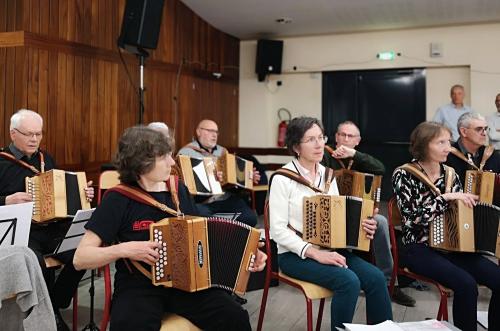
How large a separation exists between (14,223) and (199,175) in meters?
1.52

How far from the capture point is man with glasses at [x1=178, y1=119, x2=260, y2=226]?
3.48 metres

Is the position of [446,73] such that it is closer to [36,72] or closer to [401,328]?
[36,72]

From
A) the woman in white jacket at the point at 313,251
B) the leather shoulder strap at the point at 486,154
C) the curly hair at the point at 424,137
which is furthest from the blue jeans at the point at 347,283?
the leather shoulder strap at the point at 486,154

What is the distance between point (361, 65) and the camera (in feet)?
22.0

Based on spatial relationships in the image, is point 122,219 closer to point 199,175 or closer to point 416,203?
point 416,203

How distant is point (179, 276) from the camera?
1646 millimetres

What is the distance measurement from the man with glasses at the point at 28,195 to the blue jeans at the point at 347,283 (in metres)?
1.14

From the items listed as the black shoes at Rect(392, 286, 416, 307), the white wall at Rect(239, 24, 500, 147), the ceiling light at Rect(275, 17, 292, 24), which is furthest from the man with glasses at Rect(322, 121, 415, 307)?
the white wall at Rect(239, 24, 500, 147)

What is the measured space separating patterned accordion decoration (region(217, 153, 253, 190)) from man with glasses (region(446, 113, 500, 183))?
143 cm

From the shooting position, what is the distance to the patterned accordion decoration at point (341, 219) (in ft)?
6.64

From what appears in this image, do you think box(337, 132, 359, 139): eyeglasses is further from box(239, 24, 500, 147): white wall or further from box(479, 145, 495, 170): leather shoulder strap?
box(239, 24, 500, 147): white wall

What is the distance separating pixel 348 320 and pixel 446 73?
5215 mm

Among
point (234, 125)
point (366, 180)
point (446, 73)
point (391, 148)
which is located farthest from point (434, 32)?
point (366, 180)

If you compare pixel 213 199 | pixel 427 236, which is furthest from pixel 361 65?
pixel 427 236
